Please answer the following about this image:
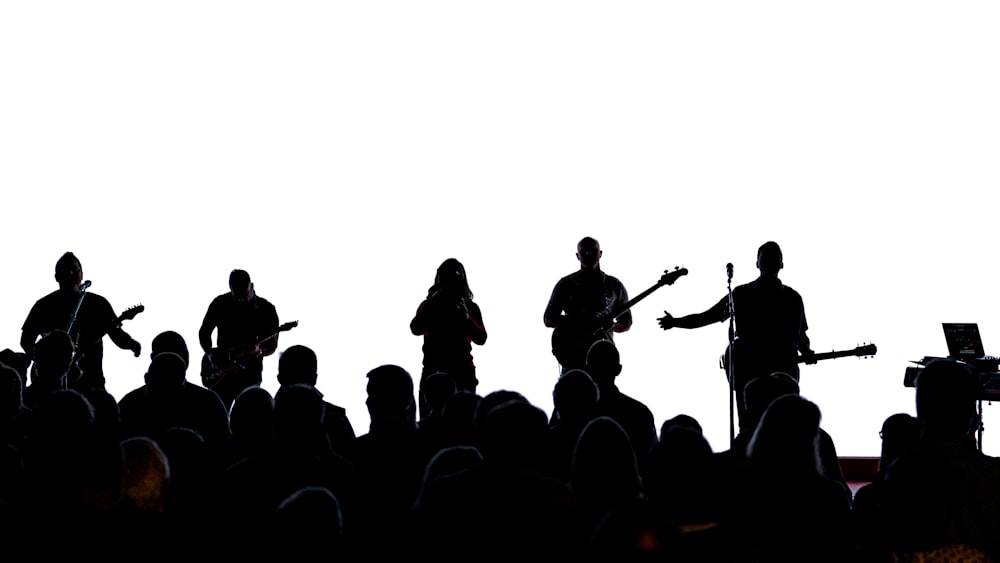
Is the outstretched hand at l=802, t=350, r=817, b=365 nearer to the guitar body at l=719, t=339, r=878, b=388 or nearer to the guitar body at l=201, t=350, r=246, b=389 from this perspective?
the guitar body at l=719, t=339, r=878, b=388

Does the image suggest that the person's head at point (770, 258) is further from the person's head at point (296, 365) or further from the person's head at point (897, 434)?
the person's head at point (296, 365)

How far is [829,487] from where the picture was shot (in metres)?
2.78

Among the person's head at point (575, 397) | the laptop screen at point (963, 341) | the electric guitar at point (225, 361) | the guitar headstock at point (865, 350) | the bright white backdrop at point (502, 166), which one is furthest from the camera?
the bright white backdrop at point (502, 166)

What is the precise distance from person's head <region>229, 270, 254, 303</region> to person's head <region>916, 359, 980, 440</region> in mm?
4187

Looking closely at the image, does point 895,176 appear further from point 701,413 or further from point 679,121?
point 701,413

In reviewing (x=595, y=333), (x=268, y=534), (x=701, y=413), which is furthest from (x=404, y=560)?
(x=701, y=413)

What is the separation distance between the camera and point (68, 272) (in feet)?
20.5

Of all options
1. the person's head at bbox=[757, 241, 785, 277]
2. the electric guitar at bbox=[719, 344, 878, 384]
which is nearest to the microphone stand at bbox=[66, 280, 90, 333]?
the electric guitar at bbox=[719, 344, 878, 384]

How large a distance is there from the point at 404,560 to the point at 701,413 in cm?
703

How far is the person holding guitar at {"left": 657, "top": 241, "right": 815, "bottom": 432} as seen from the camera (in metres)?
5.79

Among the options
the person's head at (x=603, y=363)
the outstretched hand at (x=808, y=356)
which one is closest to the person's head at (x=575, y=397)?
the person's head at (x=603, y=363)

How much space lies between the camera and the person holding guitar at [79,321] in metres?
6.14

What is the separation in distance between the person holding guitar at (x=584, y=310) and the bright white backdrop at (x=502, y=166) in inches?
112

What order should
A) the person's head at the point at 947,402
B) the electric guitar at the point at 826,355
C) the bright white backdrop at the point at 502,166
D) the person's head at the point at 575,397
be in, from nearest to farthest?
the person's head at the point at 947,402 → the person's head at the point at 575,397 → the electric guitar at the point at 826,355 → the bright white backdrop at the point at 502,166
